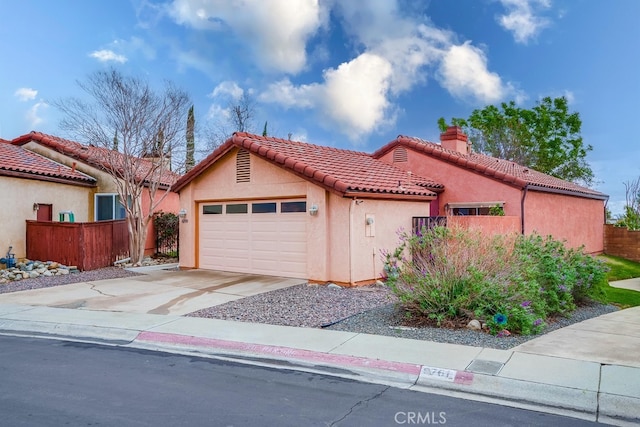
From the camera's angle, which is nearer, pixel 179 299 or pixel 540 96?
pixel 179 299

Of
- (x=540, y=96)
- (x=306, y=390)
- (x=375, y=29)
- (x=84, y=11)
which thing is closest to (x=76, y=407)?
(x=306, y=390)

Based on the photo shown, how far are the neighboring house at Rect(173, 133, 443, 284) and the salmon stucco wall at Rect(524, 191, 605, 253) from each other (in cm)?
385

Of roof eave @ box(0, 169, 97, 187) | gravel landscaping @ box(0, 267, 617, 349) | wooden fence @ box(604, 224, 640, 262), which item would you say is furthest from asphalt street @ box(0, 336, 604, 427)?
wooden fence @ box(604, 224, 640, 262)

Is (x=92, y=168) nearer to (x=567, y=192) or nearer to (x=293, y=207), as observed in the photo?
(x=293, y=207)

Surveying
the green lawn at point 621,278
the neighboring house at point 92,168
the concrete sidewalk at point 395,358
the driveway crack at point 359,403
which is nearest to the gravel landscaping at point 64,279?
the neighboring house at point 92,168

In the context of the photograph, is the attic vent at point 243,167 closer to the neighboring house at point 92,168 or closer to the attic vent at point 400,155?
the neighboring house at point 92,168

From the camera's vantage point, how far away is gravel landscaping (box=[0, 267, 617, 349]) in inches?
328

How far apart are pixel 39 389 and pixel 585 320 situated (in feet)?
31.1

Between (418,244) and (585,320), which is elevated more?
(418,244)

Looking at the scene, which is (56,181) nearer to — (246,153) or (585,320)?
(246,153)

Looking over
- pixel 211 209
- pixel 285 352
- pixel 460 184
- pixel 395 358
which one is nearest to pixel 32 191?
pixel 211 209

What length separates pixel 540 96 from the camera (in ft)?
139

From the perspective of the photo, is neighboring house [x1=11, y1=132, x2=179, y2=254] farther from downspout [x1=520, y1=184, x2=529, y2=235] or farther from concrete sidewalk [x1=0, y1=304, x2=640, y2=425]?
downspout [x1=520, y1=184, x2=529, y2=235]
